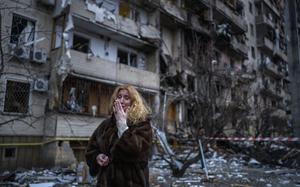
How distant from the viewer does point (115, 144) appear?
2.71m

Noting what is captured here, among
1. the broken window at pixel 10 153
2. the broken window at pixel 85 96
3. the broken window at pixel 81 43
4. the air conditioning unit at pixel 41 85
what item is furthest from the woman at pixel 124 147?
the broken window at pixel 81 43

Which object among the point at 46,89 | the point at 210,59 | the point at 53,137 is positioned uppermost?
the point at 210,59

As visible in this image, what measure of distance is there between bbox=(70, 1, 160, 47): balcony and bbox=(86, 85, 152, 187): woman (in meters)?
12.2

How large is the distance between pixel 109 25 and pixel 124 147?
14.2 meters

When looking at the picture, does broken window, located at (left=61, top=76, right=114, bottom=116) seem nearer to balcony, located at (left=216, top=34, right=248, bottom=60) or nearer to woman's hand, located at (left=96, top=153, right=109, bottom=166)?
woman's hand, located at (left=96, top=153, right=109, bottom=166)

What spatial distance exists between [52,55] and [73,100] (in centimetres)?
236

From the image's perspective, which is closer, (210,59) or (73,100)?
(210,59)

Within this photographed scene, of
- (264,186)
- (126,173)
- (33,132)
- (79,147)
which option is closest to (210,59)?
(264,186)

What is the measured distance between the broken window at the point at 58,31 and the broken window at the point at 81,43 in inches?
53.9

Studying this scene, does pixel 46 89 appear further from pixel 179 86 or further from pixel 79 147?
pixel 179 86

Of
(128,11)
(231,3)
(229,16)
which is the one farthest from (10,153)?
(231,3)

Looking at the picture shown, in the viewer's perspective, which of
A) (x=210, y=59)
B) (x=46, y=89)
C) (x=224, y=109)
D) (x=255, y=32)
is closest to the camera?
(x=224, y=109)

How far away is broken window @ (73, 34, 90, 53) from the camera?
15.7m

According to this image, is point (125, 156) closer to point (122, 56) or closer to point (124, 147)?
point (124, 147)
